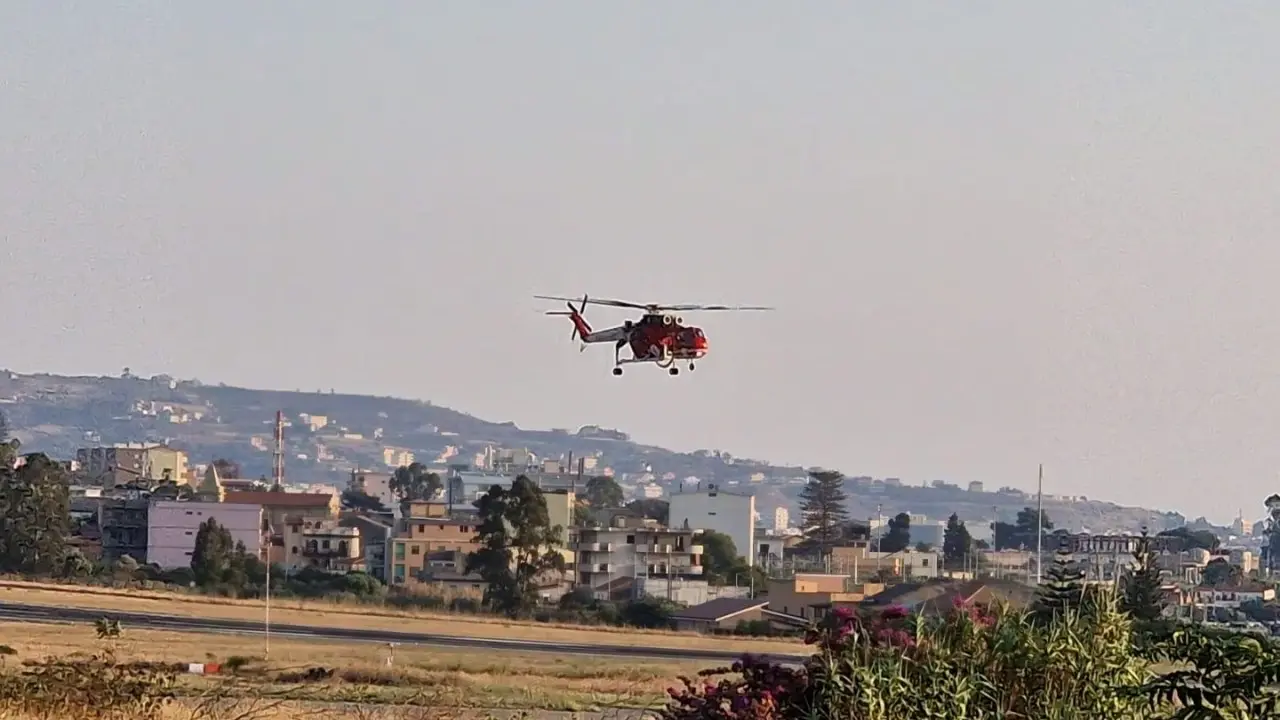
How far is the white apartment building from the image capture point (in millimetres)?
161500

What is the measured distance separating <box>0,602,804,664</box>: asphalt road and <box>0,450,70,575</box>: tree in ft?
105

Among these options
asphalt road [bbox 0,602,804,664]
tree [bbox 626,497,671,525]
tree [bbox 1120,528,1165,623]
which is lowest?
asphalt road [bbox 0,602,804,664]

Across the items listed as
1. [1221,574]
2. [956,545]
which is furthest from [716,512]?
[1221,574]

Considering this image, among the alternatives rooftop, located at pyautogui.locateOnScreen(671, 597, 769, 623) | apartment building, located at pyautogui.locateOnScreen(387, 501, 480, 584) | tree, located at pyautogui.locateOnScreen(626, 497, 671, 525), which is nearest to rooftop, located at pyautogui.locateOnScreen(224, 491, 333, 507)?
apartment building, located at pyautogui.locateOnScreen(387, 501, 480, 584)

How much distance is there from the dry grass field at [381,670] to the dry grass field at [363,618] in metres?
10.9

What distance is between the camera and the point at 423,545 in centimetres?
12219

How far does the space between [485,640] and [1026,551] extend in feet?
396

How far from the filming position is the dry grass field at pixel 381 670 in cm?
3164

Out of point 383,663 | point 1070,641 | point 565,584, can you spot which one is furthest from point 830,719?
point 565,584

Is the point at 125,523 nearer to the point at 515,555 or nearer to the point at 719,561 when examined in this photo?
the point at 719,561

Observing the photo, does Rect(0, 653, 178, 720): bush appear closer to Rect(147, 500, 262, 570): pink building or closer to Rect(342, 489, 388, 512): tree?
Rect(147, 500, 262, 570): pink building

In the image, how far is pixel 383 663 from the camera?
4325 centimetres

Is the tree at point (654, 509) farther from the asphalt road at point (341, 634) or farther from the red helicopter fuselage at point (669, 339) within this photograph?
the red helicopter fuselage at point (669, 339)

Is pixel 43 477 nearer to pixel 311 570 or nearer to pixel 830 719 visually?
pixel 311 570
